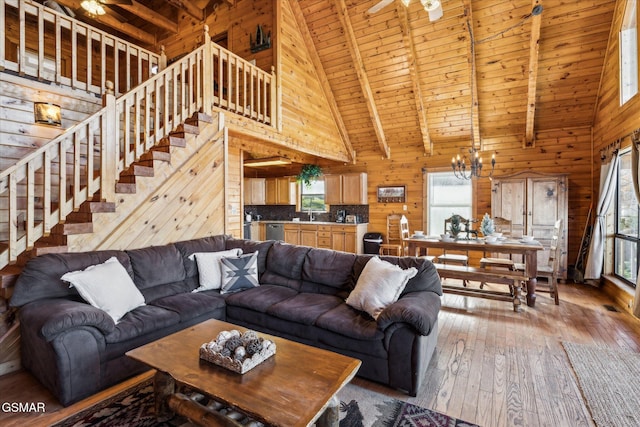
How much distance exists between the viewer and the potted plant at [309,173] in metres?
7.88

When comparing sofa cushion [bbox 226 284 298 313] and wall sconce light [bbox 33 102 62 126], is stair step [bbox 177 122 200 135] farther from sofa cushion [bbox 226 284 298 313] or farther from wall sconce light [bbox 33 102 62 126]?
sofa cushion [bbox 226 284 298 313]

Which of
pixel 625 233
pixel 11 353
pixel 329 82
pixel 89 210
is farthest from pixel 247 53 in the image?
pixel 625 233

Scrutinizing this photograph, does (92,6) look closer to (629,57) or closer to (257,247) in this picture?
(257,247)

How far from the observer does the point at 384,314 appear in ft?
7.63

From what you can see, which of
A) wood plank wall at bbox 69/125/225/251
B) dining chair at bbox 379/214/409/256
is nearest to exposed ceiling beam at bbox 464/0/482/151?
dining chair at bbox 379/214/409/256

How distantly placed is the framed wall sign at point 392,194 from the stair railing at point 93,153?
11.8 feet

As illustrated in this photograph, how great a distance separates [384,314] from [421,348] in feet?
1.11

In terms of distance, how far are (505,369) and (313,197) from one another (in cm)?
630

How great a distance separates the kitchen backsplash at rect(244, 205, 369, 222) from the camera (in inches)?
308

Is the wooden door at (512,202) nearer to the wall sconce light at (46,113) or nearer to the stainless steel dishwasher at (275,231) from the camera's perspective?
the stainless steel dishwasher at (275,231)

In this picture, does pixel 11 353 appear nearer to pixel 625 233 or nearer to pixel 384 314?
pixel 384 314

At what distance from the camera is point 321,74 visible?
626 cm

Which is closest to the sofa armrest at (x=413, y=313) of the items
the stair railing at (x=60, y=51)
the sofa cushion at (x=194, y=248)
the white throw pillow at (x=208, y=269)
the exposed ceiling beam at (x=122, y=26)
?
the white throw pillow at (x=208, y=269)

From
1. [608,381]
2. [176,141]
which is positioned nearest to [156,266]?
[176,141]
